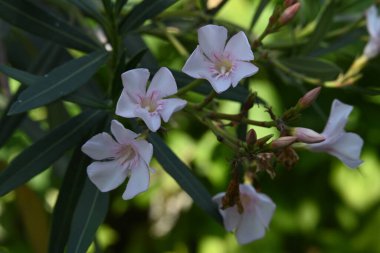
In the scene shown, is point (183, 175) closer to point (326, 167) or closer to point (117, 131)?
point (117, 131)

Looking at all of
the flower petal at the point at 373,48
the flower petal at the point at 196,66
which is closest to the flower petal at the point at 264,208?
the flower petal at the point at 196,66

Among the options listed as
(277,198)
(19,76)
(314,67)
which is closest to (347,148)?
(314,67)

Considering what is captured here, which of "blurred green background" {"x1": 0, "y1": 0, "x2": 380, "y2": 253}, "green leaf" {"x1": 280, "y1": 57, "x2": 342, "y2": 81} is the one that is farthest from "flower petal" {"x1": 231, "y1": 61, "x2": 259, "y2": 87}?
"blurred green background" {"x1": 0, "y1": 0, "x2": 380, "y2": 253}

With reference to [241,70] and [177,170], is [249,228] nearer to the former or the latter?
[177,170]

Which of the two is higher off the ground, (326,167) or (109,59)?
(109,59)

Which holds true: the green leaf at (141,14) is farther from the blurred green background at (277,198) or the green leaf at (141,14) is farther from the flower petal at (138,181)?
the blurred green background at (277,198)

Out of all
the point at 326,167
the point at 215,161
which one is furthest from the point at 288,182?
the point at 215,161
